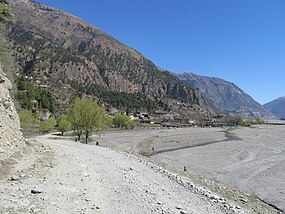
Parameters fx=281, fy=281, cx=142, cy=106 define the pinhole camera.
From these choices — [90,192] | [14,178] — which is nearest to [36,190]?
[14,178]

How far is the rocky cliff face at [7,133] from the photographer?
16422mm

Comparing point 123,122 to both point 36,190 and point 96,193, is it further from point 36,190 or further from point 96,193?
point 36,190

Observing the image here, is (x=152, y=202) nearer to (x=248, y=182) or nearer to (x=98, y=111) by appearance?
(x=248, y=182)

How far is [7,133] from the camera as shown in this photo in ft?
59.0

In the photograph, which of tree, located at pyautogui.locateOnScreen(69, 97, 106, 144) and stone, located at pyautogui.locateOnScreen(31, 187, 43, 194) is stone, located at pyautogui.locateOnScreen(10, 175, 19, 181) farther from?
tree, located at pyautogui.locateOnScreen(69, 97, 106, 144)

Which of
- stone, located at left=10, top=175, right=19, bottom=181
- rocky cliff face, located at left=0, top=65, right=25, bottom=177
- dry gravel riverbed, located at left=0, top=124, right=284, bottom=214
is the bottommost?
dry gravel riverbed, located at left=0, top=124, right=284, bottom=214

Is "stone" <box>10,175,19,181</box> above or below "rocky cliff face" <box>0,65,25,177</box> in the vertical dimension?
below

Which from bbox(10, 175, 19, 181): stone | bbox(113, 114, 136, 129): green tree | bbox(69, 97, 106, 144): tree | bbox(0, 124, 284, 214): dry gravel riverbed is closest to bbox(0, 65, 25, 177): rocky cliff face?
bbox(10, 175, 19, 181): stone

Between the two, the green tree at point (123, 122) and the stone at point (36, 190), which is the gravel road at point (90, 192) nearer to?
the stone at point (36, 190)

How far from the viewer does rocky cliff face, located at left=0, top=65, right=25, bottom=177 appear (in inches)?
647

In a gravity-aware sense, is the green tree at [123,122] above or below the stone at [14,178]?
above

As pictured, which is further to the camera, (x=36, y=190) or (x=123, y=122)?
(x=123, y=122)

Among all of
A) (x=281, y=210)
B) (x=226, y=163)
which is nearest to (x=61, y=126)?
(x=226, y=163)

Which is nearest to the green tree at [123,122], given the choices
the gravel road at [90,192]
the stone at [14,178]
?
the gravel road at [90,192]
